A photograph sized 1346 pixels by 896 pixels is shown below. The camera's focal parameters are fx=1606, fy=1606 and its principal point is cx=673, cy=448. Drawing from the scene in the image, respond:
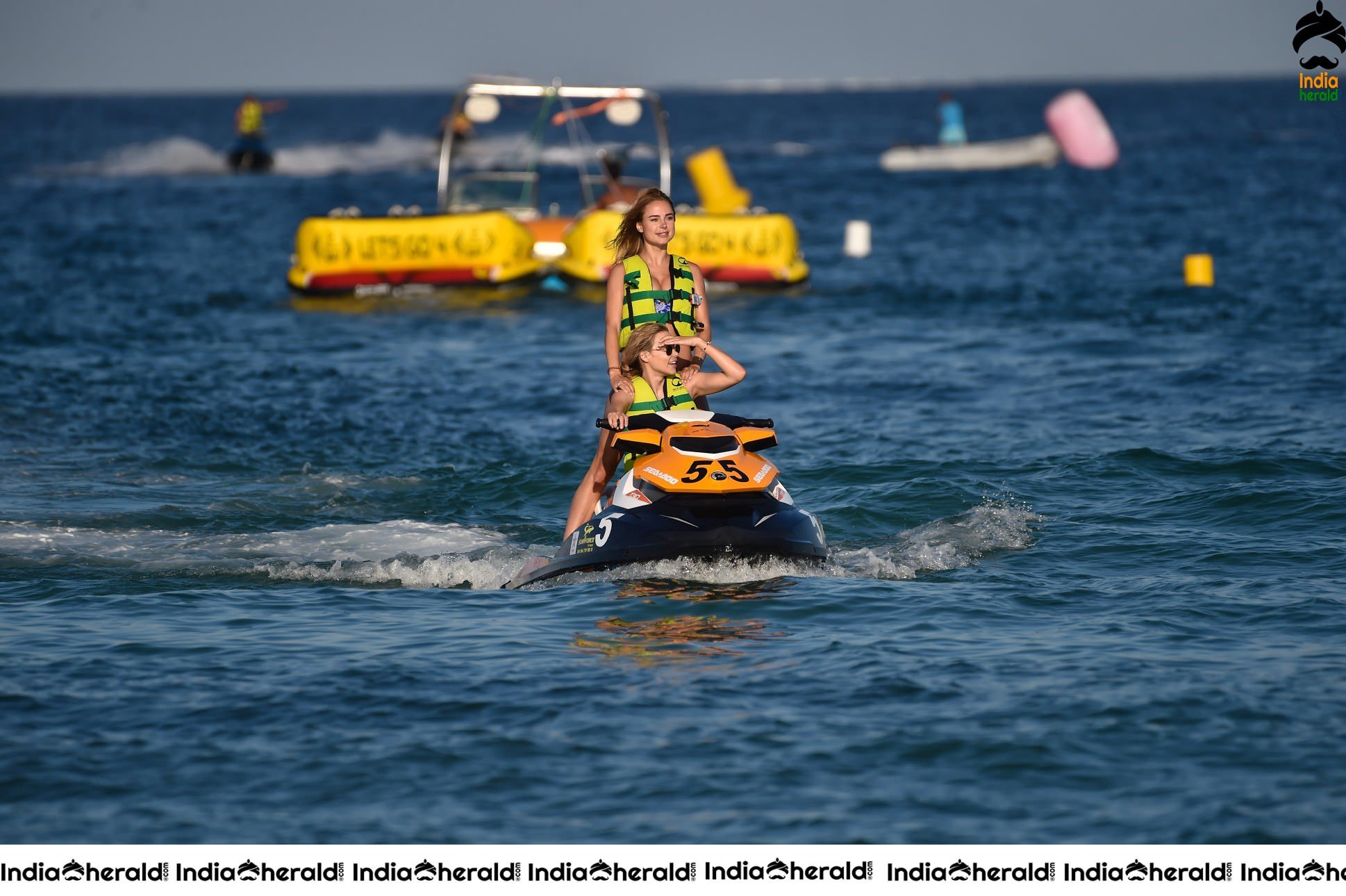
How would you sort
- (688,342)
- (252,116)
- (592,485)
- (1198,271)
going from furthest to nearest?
1. (252,116)
2. (1198,271)
3. (592,485)
4. (688,342)

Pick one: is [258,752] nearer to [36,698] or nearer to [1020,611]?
[36,698]

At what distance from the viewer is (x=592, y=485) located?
8953 millimetres

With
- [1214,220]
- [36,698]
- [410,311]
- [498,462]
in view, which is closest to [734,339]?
[410,311]

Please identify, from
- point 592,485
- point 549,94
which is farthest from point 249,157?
point 592,485

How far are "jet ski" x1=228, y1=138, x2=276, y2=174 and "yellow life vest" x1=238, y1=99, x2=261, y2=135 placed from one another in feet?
2.32

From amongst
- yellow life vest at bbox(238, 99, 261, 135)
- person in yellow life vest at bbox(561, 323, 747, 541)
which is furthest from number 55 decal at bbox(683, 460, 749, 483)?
yellow life vest at bbox(238, 99, 261, 135)

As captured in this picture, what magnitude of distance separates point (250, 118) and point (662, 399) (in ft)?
156

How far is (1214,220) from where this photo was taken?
34.4 meters

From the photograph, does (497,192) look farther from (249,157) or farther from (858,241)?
(249,157)

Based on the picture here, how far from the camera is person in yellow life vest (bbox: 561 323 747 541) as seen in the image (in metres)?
8.24

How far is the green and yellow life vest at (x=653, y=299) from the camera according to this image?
27.7 feet
